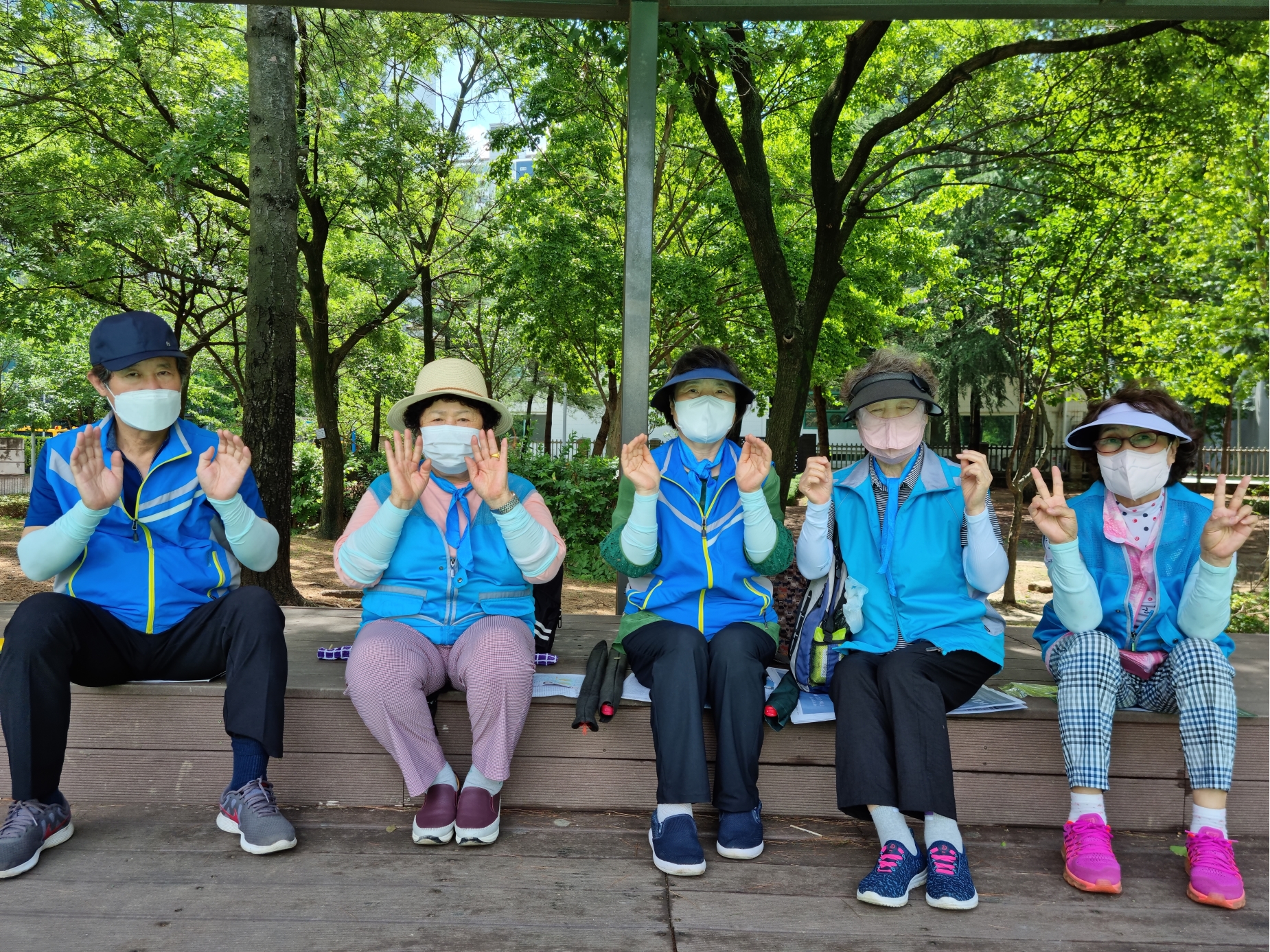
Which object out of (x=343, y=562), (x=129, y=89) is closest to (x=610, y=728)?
(x=343, y=562)

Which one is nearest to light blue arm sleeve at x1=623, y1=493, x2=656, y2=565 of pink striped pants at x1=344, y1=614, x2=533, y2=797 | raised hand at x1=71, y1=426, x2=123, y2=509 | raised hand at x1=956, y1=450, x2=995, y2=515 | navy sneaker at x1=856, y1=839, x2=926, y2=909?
pink striped pants at x1=344, y1=614, x2=533, y2=797

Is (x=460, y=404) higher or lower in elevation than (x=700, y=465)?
higher

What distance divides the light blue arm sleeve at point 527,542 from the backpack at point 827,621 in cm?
91

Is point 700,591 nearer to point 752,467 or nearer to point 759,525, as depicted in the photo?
point 759,525

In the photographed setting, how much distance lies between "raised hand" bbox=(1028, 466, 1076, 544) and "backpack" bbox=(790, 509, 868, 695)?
606 mm

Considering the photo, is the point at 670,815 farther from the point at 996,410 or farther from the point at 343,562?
the point at 996,410

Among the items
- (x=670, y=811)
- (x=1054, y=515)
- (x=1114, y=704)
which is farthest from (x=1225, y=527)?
(x=670, y=811)

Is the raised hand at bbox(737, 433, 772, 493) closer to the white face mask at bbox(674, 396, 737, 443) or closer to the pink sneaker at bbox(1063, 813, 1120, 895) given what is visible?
the white face mask at bbox(674, 396, 737, 443)

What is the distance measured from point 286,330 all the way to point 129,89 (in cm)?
626

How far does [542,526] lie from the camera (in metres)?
3.28

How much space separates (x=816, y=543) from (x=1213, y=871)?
1490 mm

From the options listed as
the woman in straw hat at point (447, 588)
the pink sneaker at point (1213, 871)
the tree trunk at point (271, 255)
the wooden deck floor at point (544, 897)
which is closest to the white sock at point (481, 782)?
the woman in straw hat at point (447, 588)

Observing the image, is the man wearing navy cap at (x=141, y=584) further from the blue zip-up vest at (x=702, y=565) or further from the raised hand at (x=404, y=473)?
the blue zip-up vest at (x=702, y=565)

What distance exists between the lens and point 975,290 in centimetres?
1320
